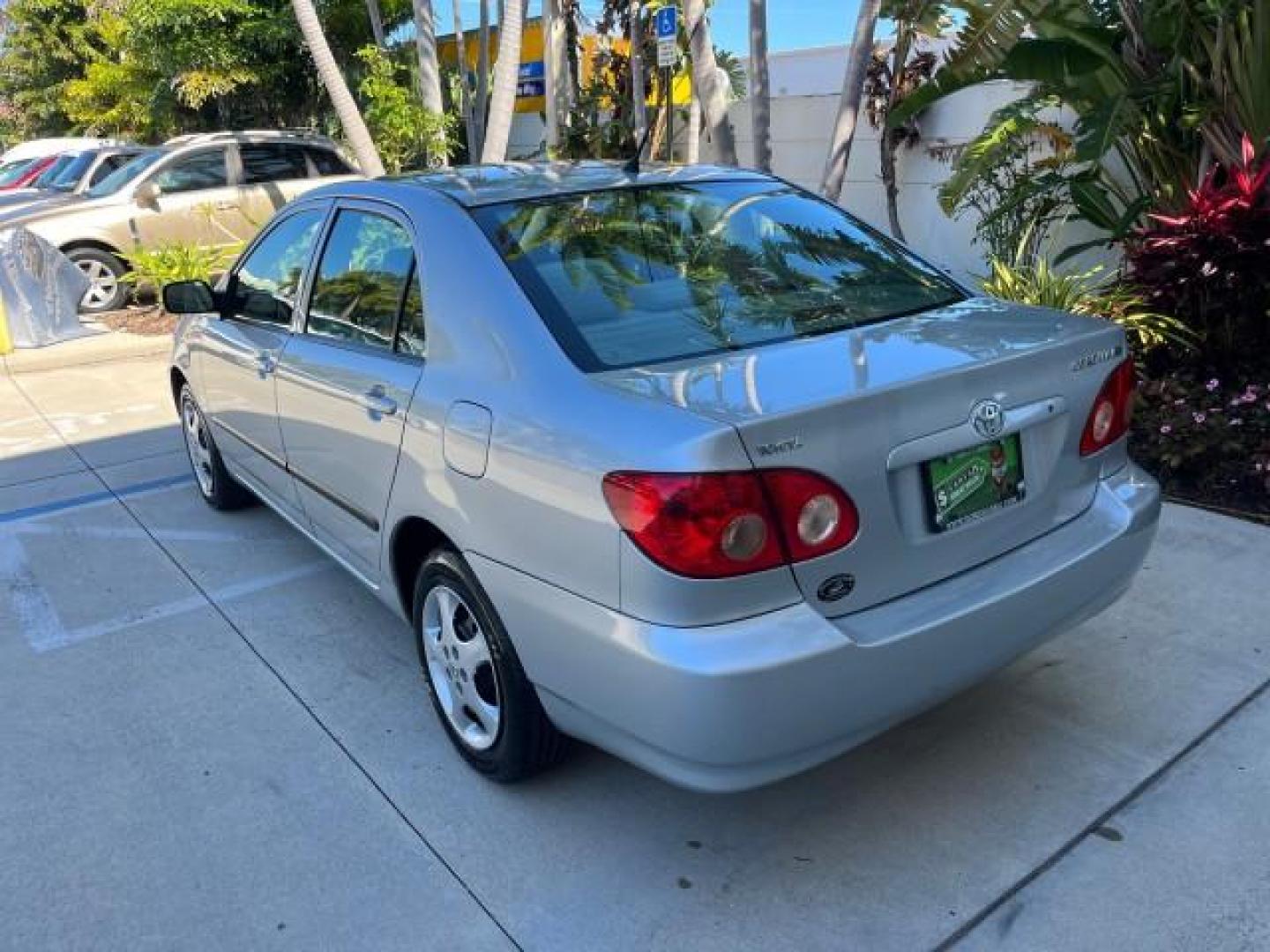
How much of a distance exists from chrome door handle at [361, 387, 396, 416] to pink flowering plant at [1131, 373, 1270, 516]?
3.66m

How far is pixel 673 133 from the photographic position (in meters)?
14.3

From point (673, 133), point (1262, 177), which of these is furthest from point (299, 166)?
point (1262, 177)

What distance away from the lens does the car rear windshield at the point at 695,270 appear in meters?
2.82

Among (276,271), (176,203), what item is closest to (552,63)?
(176,203)

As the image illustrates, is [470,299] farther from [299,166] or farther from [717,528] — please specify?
[299,166]

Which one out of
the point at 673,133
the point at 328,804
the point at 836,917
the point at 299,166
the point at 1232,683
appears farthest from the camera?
the point at 673,133

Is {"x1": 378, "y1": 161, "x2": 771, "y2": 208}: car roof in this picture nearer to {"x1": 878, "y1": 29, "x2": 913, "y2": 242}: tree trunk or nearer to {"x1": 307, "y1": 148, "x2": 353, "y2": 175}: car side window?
{"x1": 878, "y1": 29, "x2": 913, "y2": 242}: tree trunk

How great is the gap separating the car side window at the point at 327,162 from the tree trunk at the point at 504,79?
2.84 m

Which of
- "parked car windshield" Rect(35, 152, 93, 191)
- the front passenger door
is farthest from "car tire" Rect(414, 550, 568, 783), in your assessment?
"parked car windshield" Rect(35, 152, 93, 191)

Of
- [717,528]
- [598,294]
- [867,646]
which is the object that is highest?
[598,294]

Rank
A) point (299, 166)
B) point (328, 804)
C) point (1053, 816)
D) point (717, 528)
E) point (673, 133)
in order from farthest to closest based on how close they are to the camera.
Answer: point (673, 133), point (299, 166), point (328, 804), point (1053, 816), point (717, 528)

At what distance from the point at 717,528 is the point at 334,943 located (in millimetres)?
1365

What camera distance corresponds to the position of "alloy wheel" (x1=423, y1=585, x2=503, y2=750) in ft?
9.78

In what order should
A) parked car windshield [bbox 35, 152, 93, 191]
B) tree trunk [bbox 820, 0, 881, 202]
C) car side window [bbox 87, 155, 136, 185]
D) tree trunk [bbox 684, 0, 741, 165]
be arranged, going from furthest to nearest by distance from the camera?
1. parked car windshield [bbox 35, 152, 93, 191]
2. car side window [bbox 87, 155, 136, 185]
3. tree trunk [bbox 684, 0, 741, 165]
4. tree trunk [bbox 820, 0, 881, 202]
